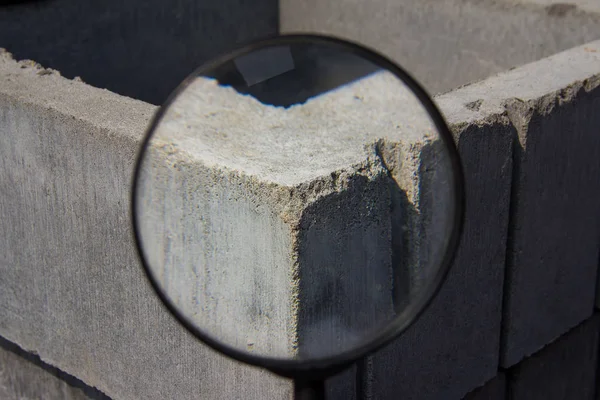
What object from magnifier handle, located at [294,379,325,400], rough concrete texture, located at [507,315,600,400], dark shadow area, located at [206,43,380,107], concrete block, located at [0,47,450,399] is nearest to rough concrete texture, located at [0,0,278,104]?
concrete block, located at [0,47,450,399]

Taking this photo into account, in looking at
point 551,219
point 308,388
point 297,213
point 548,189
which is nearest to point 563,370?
point 551,219

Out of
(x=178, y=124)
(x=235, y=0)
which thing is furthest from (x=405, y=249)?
(x=235, y=0)

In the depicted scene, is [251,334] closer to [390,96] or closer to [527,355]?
[390,96]

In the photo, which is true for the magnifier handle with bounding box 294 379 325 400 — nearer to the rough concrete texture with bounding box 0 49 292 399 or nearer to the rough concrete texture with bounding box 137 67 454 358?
the rough concrete texture with bounding box 137 67 454 358

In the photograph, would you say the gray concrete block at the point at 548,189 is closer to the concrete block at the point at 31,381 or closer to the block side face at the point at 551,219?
the block side face at the point at 551,219

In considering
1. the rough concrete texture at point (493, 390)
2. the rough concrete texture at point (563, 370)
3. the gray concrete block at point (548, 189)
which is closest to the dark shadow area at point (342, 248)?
the gray concrete block at point (548, 189)

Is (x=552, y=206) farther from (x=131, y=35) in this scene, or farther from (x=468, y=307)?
(x=131, y=35)
